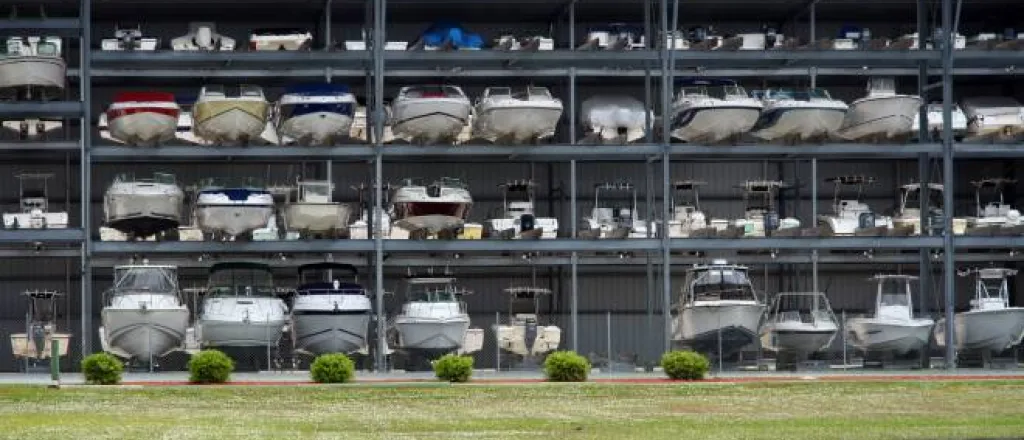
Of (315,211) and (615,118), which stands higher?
(615,118)

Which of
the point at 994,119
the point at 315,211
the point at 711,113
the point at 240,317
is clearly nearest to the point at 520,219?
the point at 315,211

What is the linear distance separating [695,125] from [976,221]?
758cm

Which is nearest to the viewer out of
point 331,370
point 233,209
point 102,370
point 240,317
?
point 102,370

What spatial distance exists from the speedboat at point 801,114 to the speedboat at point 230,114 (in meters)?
12.2

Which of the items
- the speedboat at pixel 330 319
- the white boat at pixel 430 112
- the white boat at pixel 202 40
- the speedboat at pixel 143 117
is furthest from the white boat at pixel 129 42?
the speedboat at pixel 330 319

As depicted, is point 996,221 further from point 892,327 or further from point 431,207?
point 431,207

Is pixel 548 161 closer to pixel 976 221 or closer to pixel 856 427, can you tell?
pixel 976 221

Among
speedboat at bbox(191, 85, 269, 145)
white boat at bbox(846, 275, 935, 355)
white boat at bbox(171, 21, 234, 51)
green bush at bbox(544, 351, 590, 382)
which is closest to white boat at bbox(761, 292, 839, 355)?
white boat at bbox(846, 275, 935, 355)

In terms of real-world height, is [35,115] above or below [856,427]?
above

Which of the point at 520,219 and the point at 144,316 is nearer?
the point at 144,316

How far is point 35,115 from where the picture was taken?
53.0m

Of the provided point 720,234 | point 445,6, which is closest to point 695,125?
point 720,234

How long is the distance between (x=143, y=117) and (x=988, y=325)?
2067 centimetres

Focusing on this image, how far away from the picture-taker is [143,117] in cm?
5266
